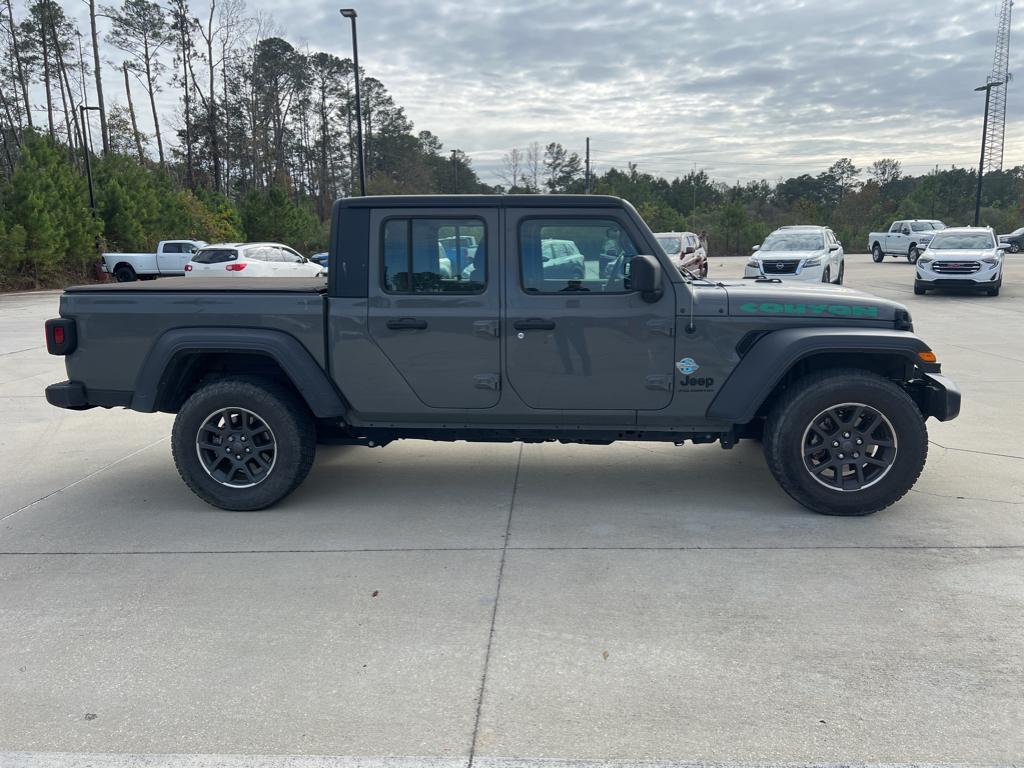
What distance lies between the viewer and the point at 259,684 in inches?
128

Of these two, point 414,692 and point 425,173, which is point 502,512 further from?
point 425,173

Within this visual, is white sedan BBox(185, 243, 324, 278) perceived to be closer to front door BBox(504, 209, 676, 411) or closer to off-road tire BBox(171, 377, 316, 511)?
off-road tire BBox(171, 377, 316, 511)

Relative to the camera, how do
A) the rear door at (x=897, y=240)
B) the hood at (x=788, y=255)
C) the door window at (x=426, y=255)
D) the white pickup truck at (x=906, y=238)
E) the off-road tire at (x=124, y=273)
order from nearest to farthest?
the door window at (x=426, y=255) < the hood at (x=788, y=255) < the off-road tire at (x=124, y=273) < the white pickup truck at (x=906, y=238) < the rear door at (x=897, y=240)

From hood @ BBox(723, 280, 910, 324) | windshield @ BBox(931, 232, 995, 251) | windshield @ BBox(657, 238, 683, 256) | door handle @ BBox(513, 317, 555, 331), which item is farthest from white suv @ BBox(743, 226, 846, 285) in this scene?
door handle @ BBox(513, 317, 555, 331)

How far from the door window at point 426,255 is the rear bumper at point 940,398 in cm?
289

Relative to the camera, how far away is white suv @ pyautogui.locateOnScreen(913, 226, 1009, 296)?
19.4m

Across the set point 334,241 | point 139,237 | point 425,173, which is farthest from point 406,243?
point 425,173

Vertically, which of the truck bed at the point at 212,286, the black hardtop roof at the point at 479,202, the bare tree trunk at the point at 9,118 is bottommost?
the truck bed at the point at 212,286

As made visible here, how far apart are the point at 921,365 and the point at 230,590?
4.08 m

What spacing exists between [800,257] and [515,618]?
17.8 m

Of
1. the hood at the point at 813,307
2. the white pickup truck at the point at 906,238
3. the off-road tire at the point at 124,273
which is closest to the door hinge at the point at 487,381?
the hood at the point at 813,307

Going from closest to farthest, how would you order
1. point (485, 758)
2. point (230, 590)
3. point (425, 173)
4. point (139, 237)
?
1. point (485, 758)
2. point (230, 590)
3. point (139, 237)
4. point (425, 173)

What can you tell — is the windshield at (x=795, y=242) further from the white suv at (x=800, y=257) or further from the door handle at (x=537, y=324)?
the door handle at (x=537, y=324)

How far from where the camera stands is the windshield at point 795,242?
20.6 m
